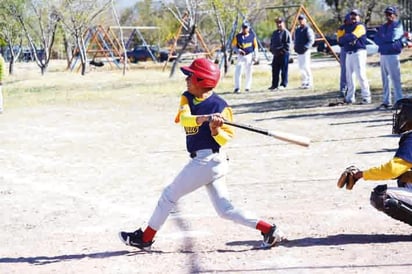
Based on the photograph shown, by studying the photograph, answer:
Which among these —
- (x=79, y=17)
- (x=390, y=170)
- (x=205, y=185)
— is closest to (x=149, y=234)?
(x=205, y=185)

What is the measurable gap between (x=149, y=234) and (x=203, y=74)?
134 centimetres

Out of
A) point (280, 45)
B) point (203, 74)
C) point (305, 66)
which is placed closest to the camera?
point (203, 74)

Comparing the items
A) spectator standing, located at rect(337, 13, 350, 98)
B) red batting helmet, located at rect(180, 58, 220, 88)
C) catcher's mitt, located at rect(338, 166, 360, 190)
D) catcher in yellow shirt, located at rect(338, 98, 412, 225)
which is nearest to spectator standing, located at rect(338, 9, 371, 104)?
spectator standing, located at rect(337, 13, 350, 98)

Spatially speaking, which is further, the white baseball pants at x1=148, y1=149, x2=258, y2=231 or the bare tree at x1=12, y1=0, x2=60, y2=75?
the bare tree at x1=12, y1=0, x2=60, y2=75

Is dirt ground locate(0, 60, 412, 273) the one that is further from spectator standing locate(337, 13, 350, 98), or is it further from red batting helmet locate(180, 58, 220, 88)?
spectator standing locate(337, 13, 350, 98)

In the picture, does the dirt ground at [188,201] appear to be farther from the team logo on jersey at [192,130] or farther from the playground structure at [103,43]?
the playground structure at [103,43]

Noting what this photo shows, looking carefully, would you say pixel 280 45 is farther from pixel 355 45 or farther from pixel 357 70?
pixel 355 45

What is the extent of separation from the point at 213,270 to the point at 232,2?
28809 millimetres

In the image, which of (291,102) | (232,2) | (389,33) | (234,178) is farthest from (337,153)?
(232,2)

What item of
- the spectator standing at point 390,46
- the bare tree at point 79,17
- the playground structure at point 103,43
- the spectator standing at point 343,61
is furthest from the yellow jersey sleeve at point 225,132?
the playground structure at point 103,43

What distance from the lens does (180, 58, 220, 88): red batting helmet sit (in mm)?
6027

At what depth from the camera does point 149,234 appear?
634cm

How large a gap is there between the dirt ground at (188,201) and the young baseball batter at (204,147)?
294 mm

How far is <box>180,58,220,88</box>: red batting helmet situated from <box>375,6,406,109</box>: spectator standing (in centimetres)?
956
